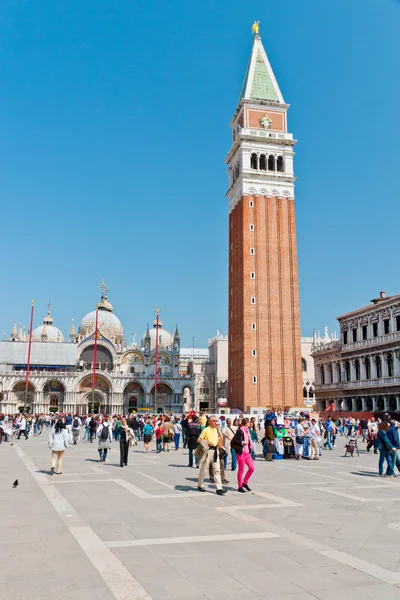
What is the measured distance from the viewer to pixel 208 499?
1086 centimetres

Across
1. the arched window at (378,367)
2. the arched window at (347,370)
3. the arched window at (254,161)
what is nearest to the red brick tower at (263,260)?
the arched window at (254,161)

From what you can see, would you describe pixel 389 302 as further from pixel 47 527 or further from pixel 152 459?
pixel 47 527

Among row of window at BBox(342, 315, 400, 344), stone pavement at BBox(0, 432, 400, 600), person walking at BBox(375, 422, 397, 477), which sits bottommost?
stone pavement at BBox(0, 432, 400, 600)

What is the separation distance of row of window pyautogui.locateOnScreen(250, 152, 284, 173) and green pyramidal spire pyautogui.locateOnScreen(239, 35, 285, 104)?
22.6ft

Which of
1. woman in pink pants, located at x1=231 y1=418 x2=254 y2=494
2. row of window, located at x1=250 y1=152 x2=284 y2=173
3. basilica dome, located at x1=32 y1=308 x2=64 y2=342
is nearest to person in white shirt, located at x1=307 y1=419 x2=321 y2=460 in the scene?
woman in pink pants, located at x1=231 y1=418 x2=254 y2=494

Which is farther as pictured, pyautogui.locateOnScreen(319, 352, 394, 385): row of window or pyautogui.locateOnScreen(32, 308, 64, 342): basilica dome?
pyautogui.locateOnScreen(32, 308, 64, 342): basilica dome

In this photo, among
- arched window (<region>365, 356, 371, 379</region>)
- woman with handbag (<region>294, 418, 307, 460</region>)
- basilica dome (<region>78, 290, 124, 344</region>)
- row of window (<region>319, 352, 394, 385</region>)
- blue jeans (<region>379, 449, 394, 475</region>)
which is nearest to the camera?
blue jeans (<region>379, 449, 394, 475</region>)

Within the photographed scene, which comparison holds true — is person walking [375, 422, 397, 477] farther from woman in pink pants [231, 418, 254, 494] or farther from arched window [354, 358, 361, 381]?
arched window [354, 358, 361, 381]

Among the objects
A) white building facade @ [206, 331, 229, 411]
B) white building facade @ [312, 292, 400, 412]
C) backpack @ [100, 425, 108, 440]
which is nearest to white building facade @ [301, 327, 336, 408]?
white building facade @ [206, 331, 229, 411]

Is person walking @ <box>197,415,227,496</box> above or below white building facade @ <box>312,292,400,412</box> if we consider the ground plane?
below

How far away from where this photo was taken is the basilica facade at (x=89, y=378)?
6925 cm

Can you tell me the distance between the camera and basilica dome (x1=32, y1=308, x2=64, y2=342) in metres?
82.2

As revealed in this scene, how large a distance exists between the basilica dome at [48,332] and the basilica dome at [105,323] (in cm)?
379

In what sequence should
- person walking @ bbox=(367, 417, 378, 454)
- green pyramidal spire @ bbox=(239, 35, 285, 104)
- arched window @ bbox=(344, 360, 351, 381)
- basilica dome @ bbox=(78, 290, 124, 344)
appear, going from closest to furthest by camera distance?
person walking @ bbox=(367, 417, 378, 454) → arched window @ bbox=(344, 360, 351, 381) → green pyramidal spire @ bbox=(239, 35, 285, 104) → basilica dome @ bbox=(78, 290, 124, 344)
